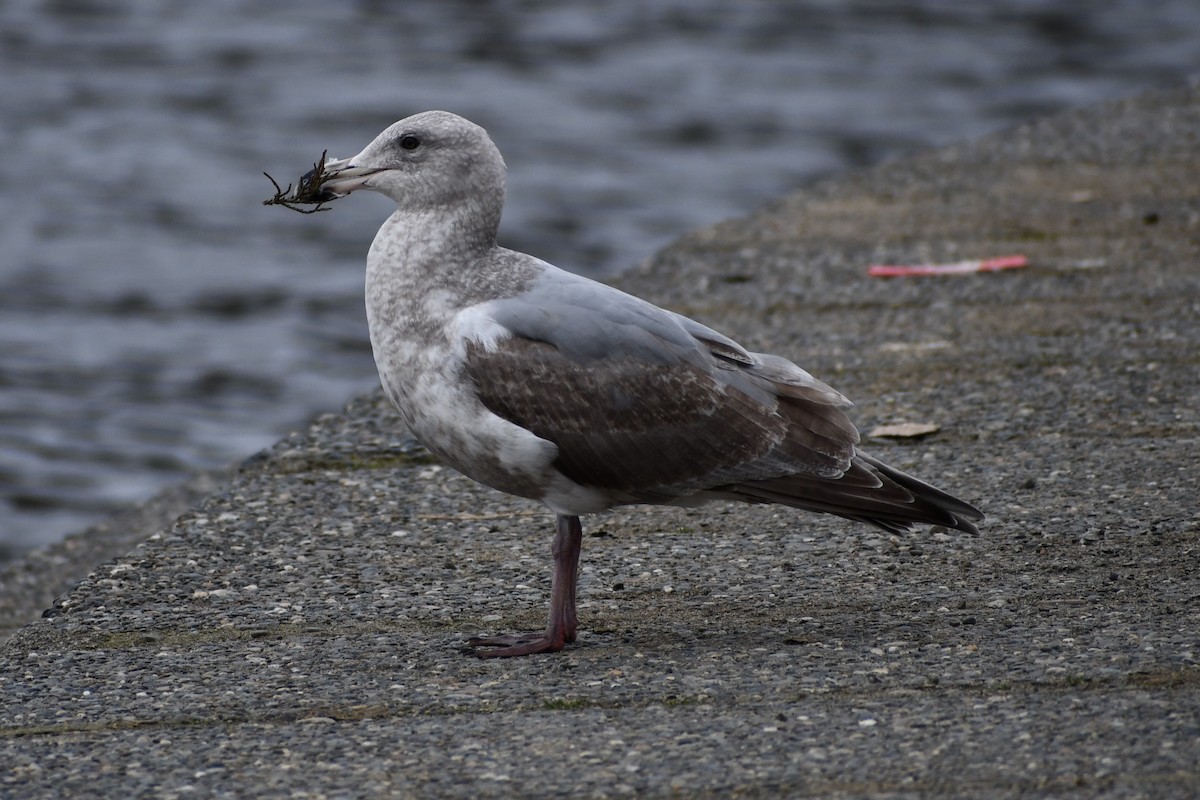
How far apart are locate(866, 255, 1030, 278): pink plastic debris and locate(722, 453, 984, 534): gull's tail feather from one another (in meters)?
3.33

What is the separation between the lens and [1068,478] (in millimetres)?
5086

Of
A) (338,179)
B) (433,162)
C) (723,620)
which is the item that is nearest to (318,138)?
(338,179)

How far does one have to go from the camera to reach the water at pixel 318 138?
974 centimetres

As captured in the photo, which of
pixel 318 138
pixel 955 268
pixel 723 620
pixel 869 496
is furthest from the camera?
pixel 318 138

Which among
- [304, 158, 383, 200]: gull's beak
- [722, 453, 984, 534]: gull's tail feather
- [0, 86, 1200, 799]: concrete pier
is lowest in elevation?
[0, 86, 1200, 799]: concrete pier

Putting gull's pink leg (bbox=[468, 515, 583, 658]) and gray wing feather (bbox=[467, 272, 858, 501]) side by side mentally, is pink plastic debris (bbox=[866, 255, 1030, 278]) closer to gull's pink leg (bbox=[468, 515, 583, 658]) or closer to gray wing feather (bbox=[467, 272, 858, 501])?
gray wing feather (bbox=[467, 272, 858, 501])

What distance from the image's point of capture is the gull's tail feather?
4.10m

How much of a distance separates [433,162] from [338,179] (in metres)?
0.26

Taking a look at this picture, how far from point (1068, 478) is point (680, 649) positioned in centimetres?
166

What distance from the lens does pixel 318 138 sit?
45.7 ft

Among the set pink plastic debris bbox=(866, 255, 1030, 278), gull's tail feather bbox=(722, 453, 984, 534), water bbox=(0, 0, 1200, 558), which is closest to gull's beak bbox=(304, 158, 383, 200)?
gull's tail feather bbox=(722, 453, 984, 534)

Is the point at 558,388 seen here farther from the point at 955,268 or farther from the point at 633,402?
the point at 955,268

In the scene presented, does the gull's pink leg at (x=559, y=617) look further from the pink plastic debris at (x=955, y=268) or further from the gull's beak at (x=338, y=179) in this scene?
the pink plastic debris at (x=955, y=268)

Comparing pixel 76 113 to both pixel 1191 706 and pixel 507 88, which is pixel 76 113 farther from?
pixel 1191 706
